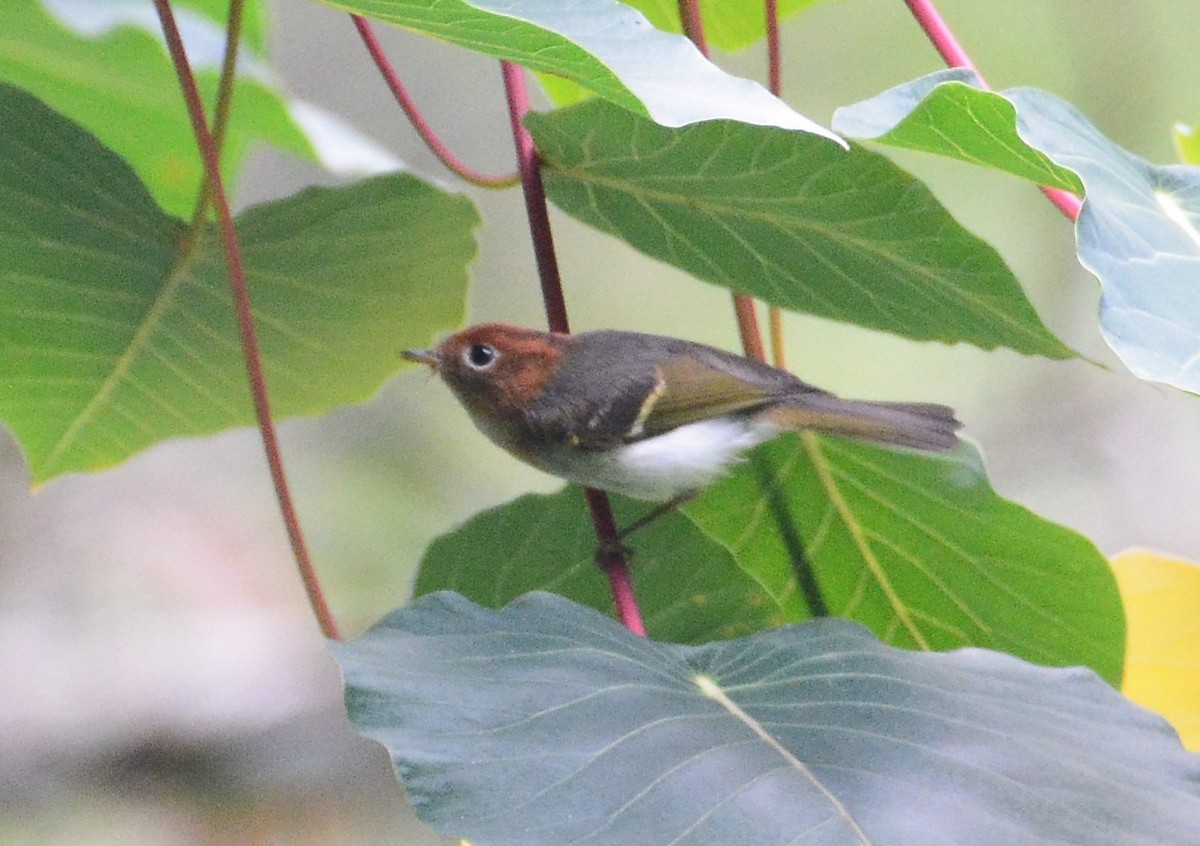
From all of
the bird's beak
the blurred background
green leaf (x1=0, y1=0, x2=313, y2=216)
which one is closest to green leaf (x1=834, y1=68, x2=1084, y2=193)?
the bird's beak

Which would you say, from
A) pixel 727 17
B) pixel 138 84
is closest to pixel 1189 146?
pixel 727 17

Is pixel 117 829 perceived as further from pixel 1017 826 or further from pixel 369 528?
pixel 1017 826

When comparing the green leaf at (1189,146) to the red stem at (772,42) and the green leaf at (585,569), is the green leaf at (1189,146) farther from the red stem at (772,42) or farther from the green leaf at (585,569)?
the green leaf at (585,569)

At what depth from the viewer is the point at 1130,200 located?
3.21 ft

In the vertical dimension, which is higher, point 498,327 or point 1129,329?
point 1129,329

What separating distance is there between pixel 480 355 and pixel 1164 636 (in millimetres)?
829

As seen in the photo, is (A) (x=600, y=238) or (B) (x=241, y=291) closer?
(B) (x=241, y=291)

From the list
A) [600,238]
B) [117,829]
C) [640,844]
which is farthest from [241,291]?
[600,238]

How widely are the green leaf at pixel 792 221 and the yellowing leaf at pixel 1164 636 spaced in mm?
362

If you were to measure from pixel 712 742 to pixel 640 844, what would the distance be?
0.38 ft

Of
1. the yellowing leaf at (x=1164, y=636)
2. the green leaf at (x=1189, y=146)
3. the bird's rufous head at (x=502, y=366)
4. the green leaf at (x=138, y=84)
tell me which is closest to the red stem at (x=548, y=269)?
the bird's rufous head at (x=502, y=366)

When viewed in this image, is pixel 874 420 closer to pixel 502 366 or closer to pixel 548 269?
pixel 548 269

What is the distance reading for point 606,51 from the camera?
0.76m

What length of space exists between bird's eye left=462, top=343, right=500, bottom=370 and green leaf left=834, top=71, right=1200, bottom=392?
2.46ft
